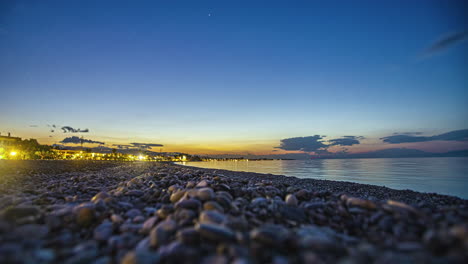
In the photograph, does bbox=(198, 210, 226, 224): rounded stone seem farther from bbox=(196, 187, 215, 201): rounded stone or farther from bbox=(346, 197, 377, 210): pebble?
bbox=(346, 197, 377, 210): pebble

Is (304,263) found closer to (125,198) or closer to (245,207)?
(245,207)

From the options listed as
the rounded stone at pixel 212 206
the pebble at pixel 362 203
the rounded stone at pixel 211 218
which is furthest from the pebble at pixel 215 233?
the pebble at pixel 362 203

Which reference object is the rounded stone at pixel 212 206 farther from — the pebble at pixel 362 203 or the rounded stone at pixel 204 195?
the pebble at pixel 362 203

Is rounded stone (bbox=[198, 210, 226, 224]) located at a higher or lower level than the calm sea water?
higher

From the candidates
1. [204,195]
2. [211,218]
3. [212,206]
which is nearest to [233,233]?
[211,218]

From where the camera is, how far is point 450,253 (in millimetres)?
1579

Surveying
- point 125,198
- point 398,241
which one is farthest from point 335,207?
point 125,198

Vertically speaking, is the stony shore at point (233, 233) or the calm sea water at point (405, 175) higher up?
the stony shore at point (233, 233)

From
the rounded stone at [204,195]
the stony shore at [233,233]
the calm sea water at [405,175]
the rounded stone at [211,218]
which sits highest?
the rounded stone at [204,195]

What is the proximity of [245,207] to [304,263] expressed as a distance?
1.56 metres

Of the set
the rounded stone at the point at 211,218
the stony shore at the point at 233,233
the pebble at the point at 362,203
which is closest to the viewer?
the stony shore at the point at 233,233

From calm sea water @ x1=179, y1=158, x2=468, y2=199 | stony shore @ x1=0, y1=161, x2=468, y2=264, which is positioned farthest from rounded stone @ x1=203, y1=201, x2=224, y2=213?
calm sea water @ x1=179, y1=158, x2=468, y2=199

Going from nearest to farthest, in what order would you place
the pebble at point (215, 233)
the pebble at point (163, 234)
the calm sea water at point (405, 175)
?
the pebble at point (215, 233), the pebble at point (163, 234), the calm sea water at point (405, 175)

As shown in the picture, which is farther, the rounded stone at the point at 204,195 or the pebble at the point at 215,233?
the rounded stone at the point at 204,195
